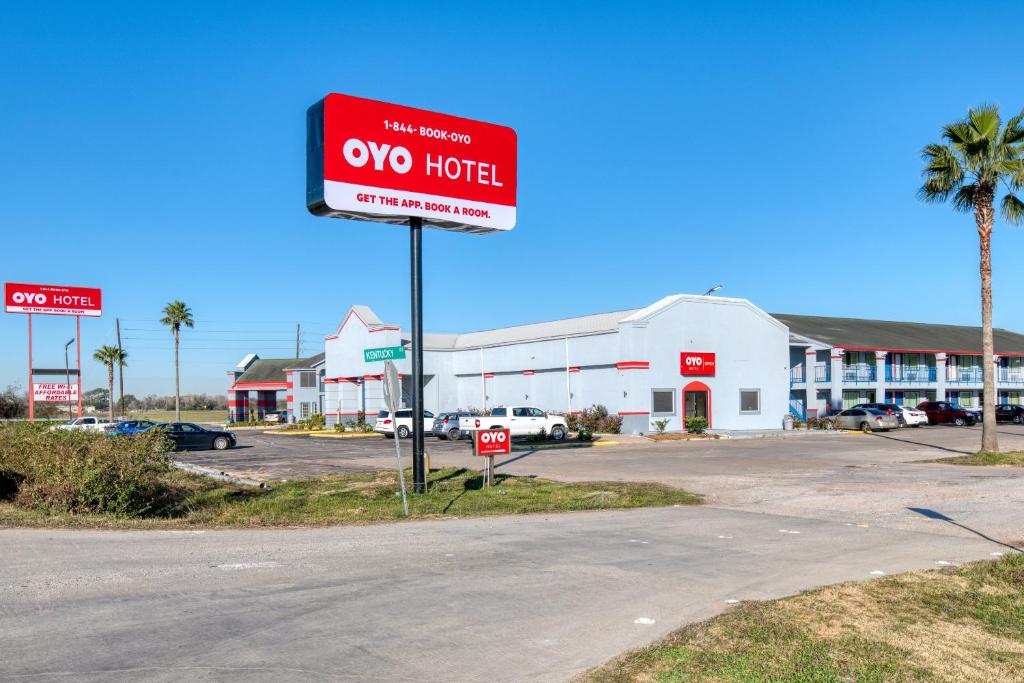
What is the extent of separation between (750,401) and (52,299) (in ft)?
118

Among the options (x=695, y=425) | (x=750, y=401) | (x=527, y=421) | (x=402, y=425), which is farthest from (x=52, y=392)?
(x=750, y=401)

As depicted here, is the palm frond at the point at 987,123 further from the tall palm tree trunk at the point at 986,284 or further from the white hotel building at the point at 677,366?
the white hotel building at the point at 677,366

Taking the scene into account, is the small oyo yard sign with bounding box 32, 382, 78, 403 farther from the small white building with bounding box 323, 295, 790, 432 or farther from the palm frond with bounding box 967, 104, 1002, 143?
the palm frond with bounding box 967, 104, 1002, 143

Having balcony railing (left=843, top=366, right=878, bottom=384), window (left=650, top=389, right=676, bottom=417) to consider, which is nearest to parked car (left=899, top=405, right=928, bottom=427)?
balcony railing (left=843, top=366, right=878, bottom=384)

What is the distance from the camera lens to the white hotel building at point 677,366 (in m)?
44.3

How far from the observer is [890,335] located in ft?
204

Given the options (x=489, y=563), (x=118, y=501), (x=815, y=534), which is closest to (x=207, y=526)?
(x=118, y=501)

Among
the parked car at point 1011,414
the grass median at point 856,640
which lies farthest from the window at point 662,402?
the grass median at point 856,640

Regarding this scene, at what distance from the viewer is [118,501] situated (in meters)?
14.6

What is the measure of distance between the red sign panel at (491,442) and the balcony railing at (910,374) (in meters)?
48.5

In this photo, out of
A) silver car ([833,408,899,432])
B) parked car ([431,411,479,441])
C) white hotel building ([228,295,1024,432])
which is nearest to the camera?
parked car ([431,411,479,441])

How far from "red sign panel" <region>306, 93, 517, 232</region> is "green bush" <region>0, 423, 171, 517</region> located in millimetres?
5879

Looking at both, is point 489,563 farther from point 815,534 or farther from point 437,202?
point 437,202

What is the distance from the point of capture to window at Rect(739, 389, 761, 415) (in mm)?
47312
